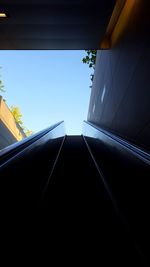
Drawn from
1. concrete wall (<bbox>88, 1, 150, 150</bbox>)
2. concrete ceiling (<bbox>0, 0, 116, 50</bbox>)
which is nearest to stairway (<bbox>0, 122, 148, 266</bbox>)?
concrete wall (<bbox>88, 1, 150, 150</bbox>)

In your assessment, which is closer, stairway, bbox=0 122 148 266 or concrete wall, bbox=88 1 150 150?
stairway, bbox=0 122 148 266

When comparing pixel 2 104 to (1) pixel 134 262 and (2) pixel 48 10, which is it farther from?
(1) pixel 134 262

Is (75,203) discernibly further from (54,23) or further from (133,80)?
(54,23)

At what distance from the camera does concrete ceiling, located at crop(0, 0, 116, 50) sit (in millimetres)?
5998

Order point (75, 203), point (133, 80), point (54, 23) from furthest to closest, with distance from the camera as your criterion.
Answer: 1. point (54, 23)
2. point (133, 80)
3. point (75, 203)

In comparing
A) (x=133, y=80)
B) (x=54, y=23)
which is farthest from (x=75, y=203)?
(x=54, y=23)

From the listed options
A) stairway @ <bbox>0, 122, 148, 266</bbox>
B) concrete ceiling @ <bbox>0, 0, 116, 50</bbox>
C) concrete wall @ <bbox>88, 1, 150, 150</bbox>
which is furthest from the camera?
concrete ceiling @ <bbox>0, 0, 116, 50</bbox>

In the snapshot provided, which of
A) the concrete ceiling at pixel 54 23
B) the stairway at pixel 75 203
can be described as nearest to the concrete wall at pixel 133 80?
the concrete ceiling at pixel 54 23

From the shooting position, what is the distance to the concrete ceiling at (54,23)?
6.00 m

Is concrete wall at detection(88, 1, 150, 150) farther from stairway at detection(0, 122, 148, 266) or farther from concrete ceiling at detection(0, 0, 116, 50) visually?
stairway at detection(0, 122, 148, 266)

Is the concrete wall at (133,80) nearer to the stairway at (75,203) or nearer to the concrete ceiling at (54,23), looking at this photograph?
the concrete ceiling at (54,23)

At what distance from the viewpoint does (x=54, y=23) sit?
22.5ft

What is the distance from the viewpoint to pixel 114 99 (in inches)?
313

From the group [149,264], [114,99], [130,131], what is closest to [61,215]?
[149,264]
